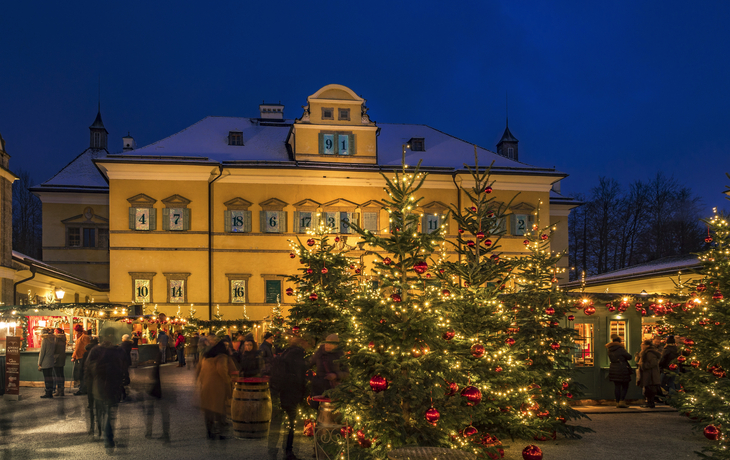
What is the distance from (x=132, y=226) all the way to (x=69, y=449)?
84.9ft

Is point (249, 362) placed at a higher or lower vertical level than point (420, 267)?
lower

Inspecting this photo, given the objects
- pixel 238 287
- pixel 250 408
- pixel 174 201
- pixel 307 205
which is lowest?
pixel 250 408

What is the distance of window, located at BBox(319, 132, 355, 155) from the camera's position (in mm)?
37125

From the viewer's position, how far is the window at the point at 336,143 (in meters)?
37.1

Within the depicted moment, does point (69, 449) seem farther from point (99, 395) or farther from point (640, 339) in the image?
point (640, 339)

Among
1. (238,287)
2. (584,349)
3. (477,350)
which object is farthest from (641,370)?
(238,287)

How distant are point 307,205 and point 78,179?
16.5 m

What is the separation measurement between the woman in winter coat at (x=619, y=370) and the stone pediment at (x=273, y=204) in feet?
75.4

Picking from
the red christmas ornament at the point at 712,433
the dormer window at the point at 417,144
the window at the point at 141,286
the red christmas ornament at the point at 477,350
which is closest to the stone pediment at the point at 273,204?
the window at the point at 141,286

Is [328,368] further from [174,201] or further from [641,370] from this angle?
[174,201]

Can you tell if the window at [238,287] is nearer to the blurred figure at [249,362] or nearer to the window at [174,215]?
the window at [174,215]

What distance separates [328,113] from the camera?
3706 centimetres

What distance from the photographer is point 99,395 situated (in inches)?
445

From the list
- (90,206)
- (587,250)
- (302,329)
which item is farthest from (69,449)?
(587,250)
